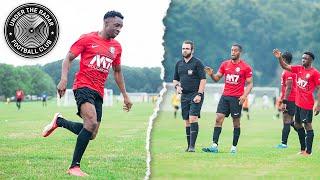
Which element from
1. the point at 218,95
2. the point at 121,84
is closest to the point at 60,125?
the point at 121,84

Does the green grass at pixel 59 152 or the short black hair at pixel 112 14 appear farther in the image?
the green grass at pixel 59 152

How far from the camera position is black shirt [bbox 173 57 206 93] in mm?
8086

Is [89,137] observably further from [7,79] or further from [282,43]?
[282,43]

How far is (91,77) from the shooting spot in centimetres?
502

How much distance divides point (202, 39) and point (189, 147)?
660 inches

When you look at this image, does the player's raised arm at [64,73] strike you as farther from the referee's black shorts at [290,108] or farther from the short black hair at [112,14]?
the referee's black shorts at [290,108]

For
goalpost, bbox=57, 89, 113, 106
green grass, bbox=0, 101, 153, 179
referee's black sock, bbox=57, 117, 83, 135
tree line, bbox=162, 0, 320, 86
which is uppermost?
tree line, bbox=162, 0, 320, 86

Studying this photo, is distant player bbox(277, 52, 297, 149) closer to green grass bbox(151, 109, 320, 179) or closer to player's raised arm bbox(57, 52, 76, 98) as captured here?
green grass bbox(151, 109, 320, 179)

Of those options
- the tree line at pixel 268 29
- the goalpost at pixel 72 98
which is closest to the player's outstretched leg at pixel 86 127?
the goalpost at pixel 72 98

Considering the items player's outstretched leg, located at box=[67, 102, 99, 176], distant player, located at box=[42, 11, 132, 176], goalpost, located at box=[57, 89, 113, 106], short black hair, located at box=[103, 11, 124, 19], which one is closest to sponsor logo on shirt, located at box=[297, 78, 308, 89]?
goalpost, located at box=[57, 89, 113, 106]

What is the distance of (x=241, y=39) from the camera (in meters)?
47.8

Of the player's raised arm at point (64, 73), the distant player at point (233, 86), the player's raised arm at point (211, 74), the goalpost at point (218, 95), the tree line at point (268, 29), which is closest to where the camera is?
the player's raised arm at point (64, 73)

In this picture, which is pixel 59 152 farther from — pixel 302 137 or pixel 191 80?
pixel 302 137

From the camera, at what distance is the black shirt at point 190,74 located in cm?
809
